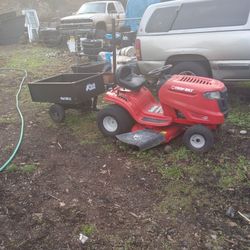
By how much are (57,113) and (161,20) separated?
3.13m

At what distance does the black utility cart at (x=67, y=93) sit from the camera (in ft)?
20.6

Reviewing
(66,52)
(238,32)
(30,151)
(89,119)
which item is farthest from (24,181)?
(66,52)

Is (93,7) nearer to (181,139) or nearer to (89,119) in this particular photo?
(89,119)

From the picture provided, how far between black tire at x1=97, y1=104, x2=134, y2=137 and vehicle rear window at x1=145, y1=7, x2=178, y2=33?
2.81m

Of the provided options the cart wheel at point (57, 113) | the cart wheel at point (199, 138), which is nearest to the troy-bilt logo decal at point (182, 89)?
the cart wheel at point (199, 138)

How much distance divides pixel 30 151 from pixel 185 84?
2632 millimetres

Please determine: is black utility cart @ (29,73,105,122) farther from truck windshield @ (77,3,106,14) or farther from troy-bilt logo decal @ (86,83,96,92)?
truck windshield @ (77,3,106,14)

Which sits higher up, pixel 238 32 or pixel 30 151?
pixel 238 32

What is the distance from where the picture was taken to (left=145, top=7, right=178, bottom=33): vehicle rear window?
773cm

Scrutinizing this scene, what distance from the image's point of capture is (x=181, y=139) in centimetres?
571

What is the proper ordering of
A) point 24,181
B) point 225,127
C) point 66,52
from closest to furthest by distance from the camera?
1. point 24,181
2. point 225,127
3. point 66,52

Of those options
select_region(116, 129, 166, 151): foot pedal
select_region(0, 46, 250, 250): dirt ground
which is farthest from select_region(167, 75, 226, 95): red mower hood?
select_region(0, 46, 250, 250): dirt ground

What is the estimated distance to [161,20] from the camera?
7855 mm

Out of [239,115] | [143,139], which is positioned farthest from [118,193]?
[239,115]
